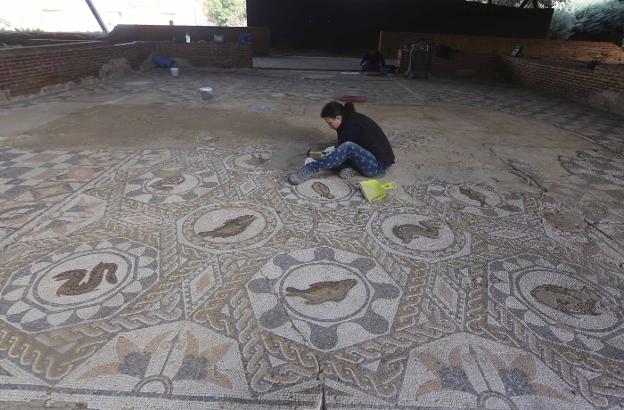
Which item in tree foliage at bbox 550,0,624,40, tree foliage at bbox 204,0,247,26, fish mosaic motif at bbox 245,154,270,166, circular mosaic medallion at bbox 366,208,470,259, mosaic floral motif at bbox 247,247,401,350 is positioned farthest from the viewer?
tree foliage at bbox 204,0,247,26

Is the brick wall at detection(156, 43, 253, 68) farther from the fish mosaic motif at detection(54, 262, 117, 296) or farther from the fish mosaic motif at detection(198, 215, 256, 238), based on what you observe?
the fish mosaic motif at detection(54, 262, 117, 296)

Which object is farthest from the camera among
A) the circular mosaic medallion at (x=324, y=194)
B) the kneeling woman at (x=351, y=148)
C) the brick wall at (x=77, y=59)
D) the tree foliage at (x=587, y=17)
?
the tree foliage at (x=587, y=17)

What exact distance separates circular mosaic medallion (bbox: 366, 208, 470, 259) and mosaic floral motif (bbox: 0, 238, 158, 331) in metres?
1.32

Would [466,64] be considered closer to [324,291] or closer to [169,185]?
[169,185]

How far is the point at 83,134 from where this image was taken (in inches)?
152

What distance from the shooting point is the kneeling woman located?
2.77 meters

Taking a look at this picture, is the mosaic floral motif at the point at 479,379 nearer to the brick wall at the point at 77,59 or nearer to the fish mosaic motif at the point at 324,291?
the fish mosaic motif at the point at 324,291

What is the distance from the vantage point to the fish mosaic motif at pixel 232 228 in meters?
2.12

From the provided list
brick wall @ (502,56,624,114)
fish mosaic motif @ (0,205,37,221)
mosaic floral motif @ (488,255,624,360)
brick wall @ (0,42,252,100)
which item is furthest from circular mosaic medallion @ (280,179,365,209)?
brick wall @ (502,56,624,114)

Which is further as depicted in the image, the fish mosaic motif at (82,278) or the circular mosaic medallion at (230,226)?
the circular mosaic medallion at (230,226)

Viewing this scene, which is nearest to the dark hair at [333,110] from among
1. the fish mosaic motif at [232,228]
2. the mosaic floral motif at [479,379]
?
the fish mosaic motif at [232,228]

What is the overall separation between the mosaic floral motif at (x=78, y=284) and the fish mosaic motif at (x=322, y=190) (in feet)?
4.04

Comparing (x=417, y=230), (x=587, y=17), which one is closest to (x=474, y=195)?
(x=417, y=230)

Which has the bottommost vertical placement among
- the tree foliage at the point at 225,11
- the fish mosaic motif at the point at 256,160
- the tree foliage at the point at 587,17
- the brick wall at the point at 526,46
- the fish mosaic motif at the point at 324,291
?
the fish mosaic motif at the point at 324,291
